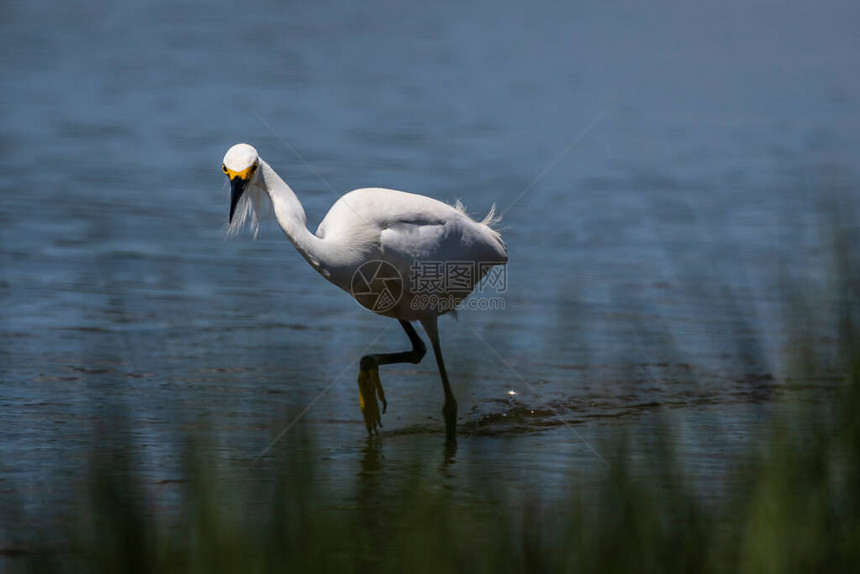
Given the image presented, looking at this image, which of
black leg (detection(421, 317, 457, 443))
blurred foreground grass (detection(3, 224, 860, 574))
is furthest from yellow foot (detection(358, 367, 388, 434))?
blurred foreground grass (detection(3, 224, 860, 574))

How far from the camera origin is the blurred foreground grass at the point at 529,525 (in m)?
2.80

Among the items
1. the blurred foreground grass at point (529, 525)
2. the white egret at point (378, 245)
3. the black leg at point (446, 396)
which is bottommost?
the black leg at point (446, 396)

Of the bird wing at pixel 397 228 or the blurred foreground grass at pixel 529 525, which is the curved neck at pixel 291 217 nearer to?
the bird wing at pixel 397 228

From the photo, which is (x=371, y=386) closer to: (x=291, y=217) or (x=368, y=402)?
(x=368, y=402)

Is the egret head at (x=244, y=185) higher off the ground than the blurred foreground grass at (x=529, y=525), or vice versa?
the egret head at (x=244, y=185)

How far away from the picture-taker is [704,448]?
215 inches

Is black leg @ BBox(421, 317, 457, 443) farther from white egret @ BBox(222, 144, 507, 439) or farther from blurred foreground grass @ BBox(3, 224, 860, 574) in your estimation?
blurred foreground grass @ BBox(3, 224, 860, 574)

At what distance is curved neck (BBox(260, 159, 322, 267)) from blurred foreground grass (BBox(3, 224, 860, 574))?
8.97 feet

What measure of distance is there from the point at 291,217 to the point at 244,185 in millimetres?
285

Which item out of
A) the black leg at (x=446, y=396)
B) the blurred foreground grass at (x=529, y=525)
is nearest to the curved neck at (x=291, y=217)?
the black leg at (x=446, y=396)

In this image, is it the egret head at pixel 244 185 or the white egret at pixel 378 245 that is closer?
the egret head at pixel 244 185

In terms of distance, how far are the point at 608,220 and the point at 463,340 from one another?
4.57m

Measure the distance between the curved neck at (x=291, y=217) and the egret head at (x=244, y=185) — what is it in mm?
52

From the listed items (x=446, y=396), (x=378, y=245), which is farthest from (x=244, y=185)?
(x=446, y=396)
